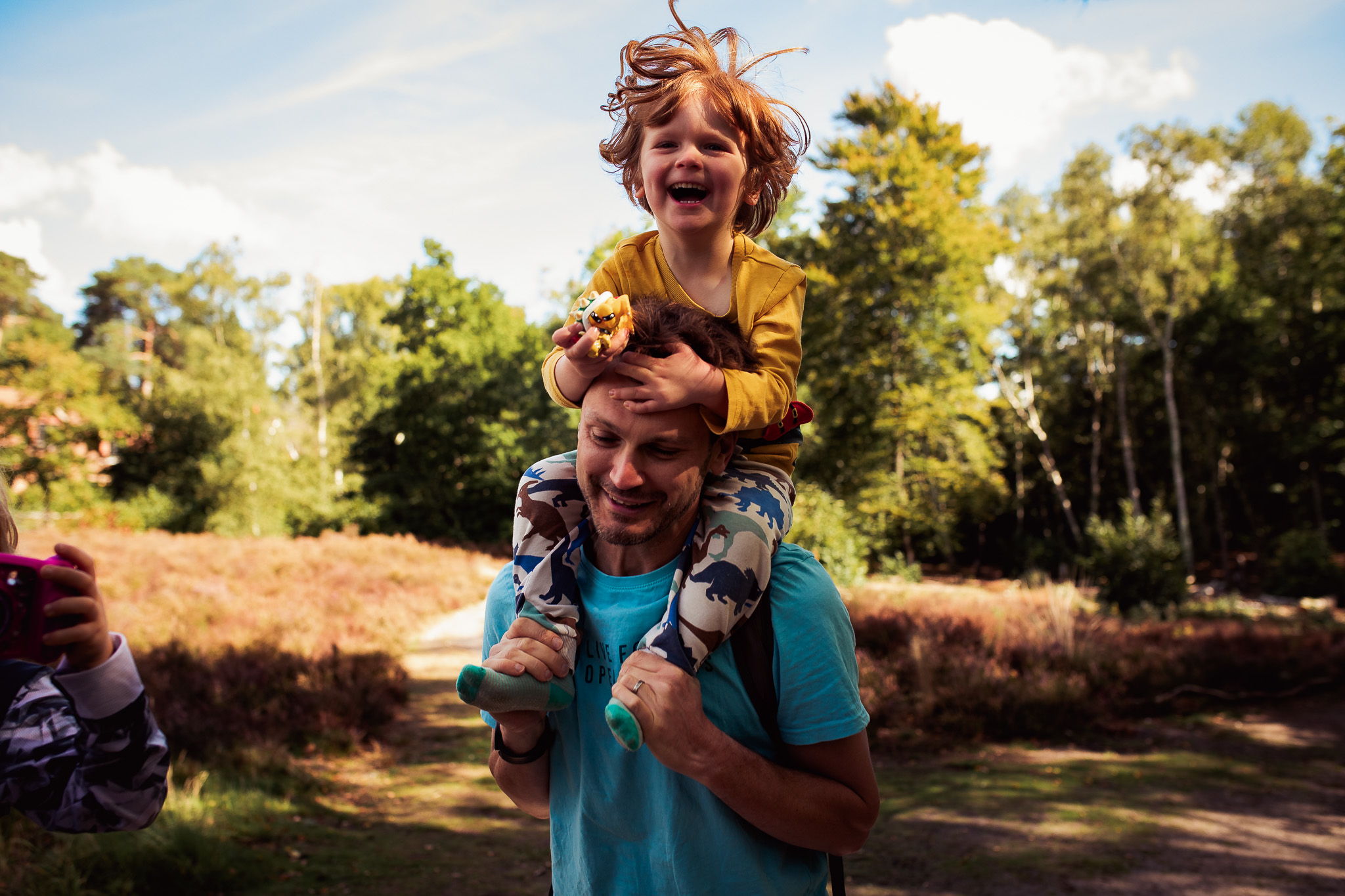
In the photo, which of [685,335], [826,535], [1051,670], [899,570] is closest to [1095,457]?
[899,570]

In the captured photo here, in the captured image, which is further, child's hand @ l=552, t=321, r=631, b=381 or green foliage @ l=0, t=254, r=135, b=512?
green foliage @ l=0, t=254, r=135, b=512

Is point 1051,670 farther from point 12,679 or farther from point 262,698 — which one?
point 12,679

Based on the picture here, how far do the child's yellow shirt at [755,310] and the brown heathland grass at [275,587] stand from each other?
9778 mm

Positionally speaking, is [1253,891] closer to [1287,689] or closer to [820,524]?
[1287,689]

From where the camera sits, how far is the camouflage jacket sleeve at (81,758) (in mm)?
1726

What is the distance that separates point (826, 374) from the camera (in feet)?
76.9

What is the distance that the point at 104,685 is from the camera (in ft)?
5.46

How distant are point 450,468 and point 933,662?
25172 millimetres

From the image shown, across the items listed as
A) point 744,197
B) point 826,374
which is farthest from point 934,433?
point 744,197

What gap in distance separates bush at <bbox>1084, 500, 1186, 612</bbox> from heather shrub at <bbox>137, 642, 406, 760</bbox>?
13.3 meters

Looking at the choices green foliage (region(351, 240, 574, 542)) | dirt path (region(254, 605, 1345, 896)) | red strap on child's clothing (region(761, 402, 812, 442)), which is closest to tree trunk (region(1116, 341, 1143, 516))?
dirt path (region(254, 605, 1345, 896))

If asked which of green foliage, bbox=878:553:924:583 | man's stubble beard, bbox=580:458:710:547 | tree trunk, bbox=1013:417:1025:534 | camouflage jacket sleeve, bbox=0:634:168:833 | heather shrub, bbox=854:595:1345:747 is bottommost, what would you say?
heather shrub, bbox=854:595:1345:747

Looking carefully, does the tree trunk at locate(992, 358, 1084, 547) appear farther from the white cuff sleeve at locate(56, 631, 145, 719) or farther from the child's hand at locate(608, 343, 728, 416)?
the white cuff sleeve at locate(56, 631, 145, 719)

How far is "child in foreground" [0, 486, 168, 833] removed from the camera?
170 centimetres
